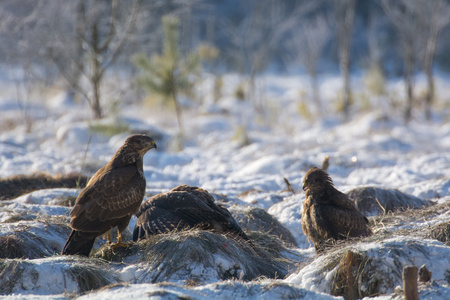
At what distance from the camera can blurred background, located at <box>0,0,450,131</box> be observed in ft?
53.3

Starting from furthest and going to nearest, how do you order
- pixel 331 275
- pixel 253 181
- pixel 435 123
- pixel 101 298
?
pixel 435 123 → pixel 253 181 → pixel 331 275 → pixel 101 298

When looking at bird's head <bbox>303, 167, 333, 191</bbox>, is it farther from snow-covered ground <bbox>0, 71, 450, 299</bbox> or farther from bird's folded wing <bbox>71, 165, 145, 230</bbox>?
bird's folded wing <bbox>71, 165, 145, 230</bbox>

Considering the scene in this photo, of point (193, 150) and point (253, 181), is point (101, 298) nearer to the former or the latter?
point (253, 181)

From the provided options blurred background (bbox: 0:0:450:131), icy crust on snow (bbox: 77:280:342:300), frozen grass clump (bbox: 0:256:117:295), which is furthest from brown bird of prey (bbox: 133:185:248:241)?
blurred background (bbox: 0:0:450:131)

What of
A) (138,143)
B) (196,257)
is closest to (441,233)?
(196,257)

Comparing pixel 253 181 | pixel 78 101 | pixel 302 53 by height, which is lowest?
pixel 253 181

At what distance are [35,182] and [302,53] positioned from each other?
2588 cm

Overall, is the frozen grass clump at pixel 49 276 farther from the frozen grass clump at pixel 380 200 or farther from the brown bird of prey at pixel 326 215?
the frozen grass clump at pixel 380 200

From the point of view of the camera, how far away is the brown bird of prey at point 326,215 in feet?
16.8

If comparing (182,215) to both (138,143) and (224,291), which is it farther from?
(224,291)

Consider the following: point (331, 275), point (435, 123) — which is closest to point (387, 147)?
point (435, 123)

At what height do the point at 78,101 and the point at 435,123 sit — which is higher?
the point at 78,101

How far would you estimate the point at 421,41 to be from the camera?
2447 cm

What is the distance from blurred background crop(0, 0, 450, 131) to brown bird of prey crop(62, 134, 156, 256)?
35.7ft
